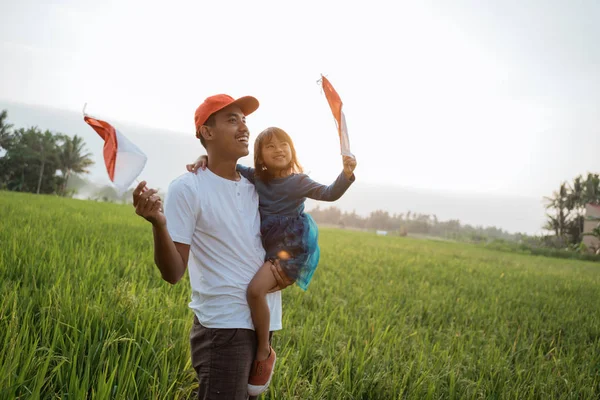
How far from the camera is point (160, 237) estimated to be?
1.26 m

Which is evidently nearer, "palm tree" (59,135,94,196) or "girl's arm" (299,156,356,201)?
"girl's arm" (299,156,356,201)

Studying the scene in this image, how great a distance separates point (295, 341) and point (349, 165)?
1766mm

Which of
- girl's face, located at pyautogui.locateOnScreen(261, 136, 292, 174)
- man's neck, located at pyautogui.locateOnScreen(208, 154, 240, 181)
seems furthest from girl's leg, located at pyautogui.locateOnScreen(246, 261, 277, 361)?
girl's face, located at pyautogui.locateOnScreen(261, 136, 292, 174)

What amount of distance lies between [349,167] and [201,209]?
22.9 inches

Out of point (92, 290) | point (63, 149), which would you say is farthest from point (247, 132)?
point (63, 149)

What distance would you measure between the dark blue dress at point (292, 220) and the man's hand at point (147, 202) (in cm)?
50

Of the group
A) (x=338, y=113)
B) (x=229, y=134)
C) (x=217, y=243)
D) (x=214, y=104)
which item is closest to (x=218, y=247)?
(x=217, y=243)

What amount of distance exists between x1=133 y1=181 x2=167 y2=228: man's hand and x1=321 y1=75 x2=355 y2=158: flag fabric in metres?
0.70

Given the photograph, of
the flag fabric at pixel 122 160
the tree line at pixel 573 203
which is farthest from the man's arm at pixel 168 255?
the tree line at pixel 573 203

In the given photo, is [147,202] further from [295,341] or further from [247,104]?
[295,341]

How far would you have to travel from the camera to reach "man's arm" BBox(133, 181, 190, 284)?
3.78ft

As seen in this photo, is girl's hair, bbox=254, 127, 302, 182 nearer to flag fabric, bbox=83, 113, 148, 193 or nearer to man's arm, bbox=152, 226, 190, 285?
man's arm, bbox=152, 226, 190, 285

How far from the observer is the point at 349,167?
5.19 ft

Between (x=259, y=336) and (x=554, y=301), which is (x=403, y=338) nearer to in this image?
(x=259, y=336)
